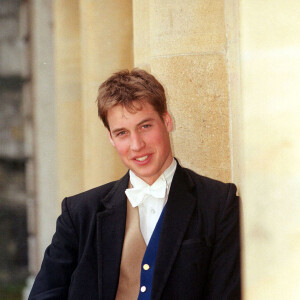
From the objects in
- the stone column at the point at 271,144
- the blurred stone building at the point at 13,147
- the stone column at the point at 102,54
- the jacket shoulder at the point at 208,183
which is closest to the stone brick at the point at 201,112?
the jacket shoulder at the point at 208,183

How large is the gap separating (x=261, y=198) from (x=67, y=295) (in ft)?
2.87

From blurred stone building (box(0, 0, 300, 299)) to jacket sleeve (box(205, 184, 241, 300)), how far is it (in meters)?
0.20

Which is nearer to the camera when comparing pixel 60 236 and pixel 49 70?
pixel 60 236

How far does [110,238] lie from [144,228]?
0.09 metres

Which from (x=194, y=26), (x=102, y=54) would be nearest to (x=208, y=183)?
(x=194, y=26)

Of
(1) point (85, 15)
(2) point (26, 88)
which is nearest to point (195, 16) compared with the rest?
(1) point (85, 15)

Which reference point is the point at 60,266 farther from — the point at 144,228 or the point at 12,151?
the point at 12,151

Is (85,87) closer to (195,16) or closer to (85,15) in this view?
(85,15)

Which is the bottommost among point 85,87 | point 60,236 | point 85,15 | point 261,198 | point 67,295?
point 67,295

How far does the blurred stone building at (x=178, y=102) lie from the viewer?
0.91 metres

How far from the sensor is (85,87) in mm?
2854

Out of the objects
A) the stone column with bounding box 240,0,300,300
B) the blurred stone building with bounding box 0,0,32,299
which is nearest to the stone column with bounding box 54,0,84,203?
the blurred stone building with bounding box 0,0,32,299

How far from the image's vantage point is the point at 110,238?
1625 mm

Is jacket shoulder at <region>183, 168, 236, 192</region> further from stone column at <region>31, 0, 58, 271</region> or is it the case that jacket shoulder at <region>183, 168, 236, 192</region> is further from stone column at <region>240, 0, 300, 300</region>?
stone column at <region>31, 0, 58, 271</region>
